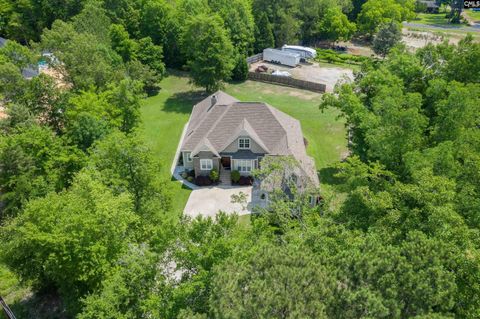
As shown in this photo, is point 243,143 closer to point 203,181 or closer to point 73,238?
point 203,181

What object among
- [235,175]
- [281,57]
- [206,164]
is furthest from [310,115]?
[281,57]

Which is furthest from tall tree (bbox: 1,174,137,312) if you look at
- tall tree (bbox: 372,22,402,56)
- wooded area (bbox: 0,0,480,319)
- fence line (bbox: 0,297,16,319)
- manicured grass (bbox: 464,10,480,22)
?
manicured grass (bbox: 464,10,480,22)

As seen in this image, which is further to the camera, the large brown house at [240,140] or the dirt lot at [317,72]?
the dirt lot at [317,72]

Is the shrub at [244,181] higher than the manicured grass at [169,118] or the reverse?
the reverse

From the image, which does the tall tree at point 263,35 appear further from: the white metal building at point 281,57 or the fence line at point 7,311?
the fence line at point 7,311

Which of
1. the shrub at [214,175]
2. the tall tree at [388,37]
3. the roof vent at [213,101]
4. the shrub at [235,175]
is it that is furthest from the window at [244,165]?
the tall tree at [388,37]

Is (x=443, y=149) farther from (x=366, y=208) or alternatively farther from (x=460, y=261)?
(x=460, y=261)

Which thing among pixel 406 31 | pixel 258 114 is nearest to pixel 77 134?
pixel 258 114
